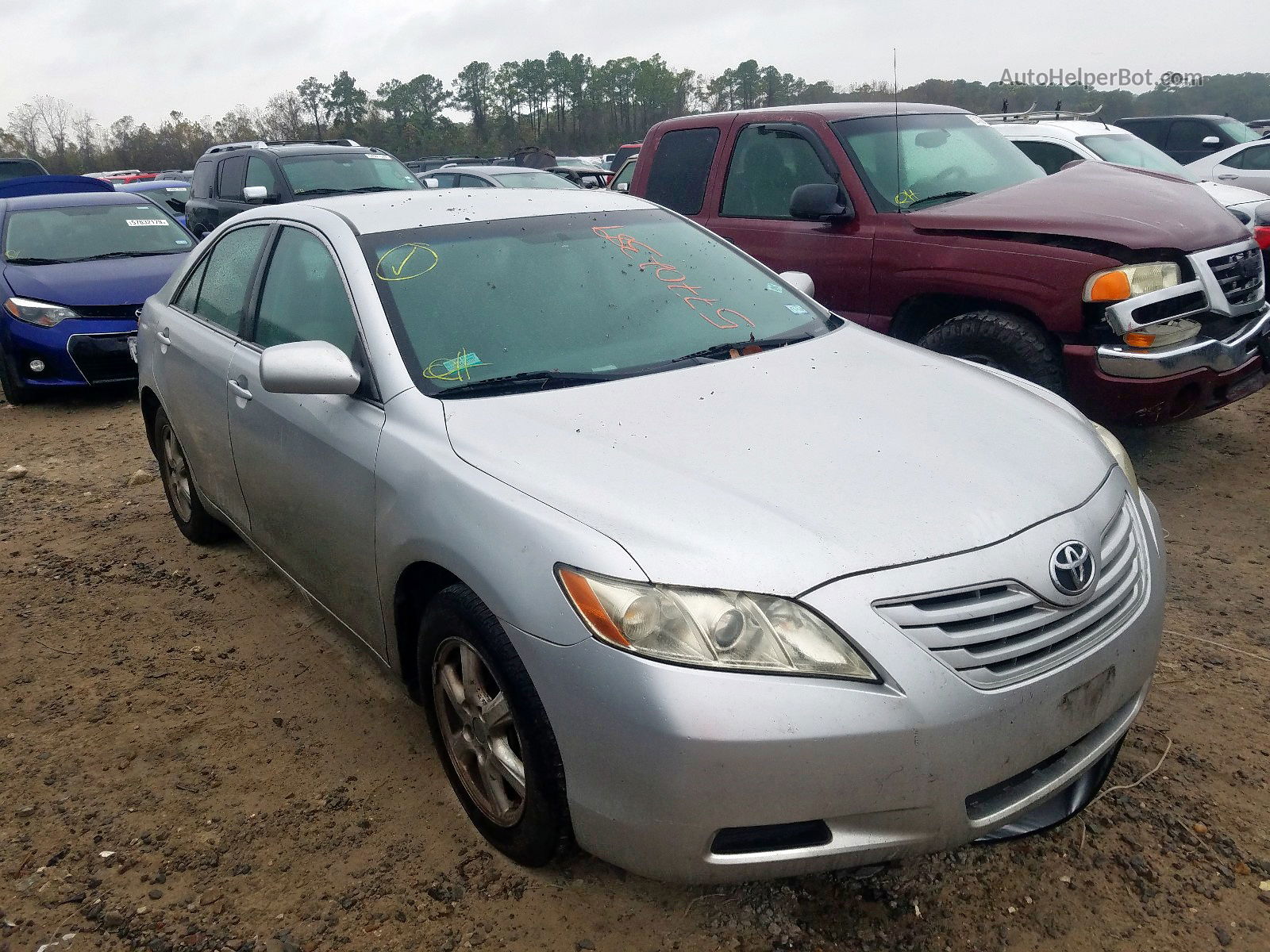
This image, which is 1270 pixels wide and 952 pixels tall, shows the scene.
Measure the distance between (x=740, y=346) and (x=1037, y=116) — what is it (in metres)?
7.54

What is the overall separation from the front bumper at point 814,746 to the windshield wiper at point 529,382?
854 mm

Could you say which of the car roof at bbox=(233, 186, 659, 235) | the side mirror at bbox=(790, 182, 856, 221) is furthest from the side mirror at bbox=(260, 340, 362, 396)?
the side mirror at bbox=(790, 182, 856, 221)

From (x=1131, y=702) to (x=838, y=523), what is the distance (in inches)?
35.7

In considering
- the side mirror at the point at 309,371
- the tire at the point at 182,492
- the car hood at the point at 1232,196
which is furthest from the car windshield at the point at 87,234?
the car hood at the point at 1232,196

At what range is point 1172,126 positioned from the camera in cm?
1506

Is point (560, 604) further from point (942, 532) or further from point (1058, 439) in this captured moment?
point (1058, 439)

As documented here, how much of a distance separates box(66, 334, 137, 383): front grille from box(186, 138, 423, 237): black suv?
2.79 meters

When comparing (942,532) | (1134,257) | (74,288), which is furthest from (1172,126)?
(942,532)

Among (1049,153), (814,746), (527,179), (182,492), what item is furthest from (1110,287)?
(527,179)

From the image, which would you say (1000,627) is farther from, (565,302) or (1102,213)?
(1102,213)

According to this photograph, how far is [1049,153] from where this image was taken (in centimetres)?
815

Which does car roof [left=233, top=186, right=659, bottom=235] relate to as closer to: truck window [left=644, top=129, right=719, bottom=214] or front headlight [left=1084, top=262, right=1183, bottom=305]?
front headlight [left=1084, top=262, right=1183, bottom=305]

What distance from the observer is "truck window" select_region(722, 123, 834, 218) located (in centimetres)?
559

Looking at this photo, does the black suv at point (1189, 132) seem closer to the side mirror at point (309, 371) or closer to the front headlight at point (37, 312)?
the front headlight at point (37, 312)
